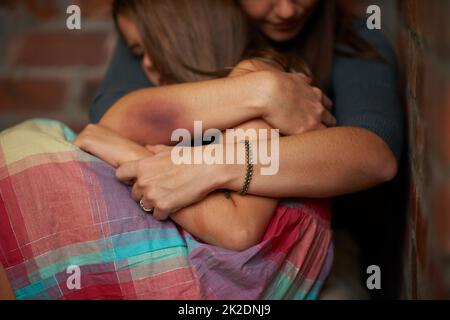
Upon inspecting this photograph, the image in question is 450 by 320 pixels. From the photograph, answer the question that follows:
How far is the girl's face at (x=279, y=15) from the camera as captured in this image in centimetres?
121

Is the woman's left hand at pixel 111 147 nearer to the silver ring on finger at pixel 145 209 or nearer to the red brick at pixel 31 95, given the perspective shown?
the silver ring on finger at pixel 145 209

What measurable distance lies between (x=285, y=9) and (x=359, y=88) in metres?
0.21

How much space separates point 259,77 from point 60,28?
1.03 metres

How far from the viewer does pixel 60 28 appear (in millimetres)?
1829

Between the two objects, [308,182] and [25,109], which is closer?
[308,182]

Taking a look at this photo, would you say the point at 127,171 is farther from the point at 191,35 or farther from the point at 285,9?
the point at 285,9

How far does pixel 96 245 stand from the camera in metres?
0.94

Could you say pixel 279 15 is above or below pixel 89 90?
above

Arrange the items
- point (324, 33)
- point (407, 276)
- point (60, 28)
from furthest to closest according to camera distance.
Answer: point (60, 28) < point (324, 33) < point (407, 276)

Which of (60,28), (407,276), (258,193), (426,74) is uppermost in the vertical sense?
(60,28)

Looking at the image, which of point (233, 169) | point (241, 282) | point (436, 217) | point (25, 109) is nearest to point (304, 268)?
point (241, 282)

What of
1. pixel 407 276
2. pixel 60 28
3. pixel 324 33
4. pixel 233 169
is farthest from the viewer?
pixel 60 28

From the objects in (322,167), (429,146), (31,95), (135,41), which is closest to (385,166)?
(322,167)

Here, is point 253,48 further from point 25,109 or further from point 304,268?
point 25,109
